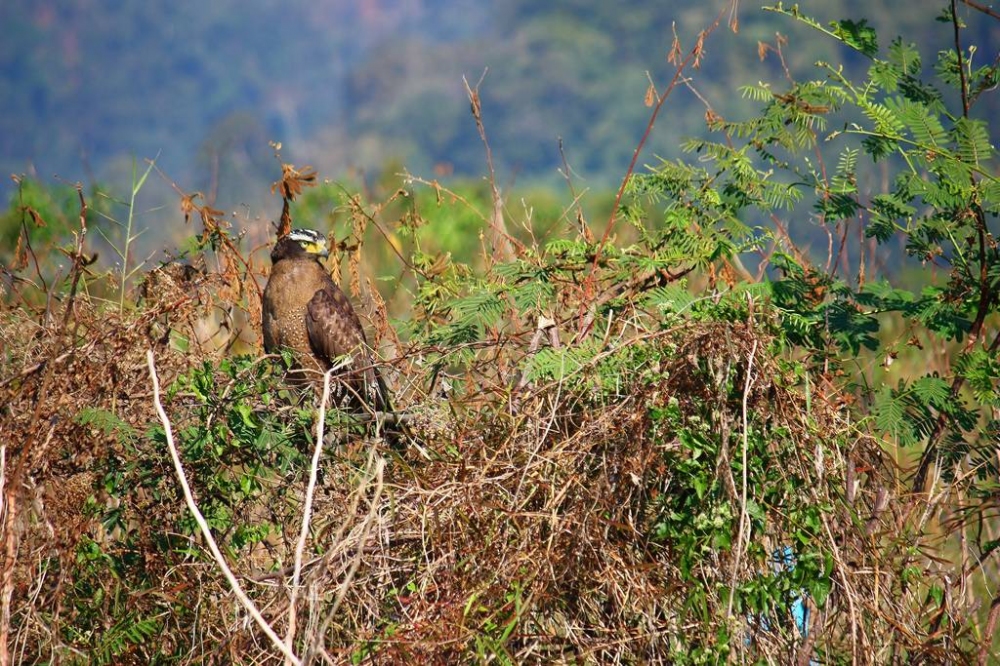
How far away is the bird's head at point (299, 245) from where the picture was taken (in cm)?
615

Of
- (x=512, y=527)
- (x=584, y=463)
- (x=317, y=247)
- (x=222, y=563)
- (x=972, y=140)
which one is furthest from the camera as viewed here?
(x=317, y=247)

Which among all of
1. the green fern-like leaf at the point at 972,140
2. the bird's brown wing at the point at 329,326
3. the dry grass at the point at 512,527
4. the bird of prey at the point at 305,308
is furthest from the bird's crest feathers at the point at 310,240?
the green fern-like leaf at the point at 972,140

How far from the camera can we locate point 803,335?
4.06 meters

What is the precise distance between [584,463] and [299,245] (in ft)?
9.88

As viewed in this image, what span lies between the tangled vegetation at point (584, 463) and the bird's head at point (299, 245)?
1537 millimetres

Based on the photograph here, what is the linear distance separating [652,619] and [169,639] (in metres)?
1.69

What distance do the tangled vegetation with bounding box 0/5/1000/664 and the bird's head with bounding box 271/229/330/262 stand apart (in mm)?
1537

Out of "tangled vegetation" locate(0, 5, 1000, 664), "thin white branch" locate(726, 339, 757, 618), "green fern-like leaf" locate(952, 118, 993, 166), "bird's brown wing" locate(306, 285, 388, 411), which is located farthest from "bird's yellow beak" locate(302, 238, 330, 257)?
"green fern-like leaf" locate(952, 118, 993, 166)

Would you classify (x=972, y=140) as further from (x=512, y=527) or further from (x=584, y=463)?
(x=512, y=527)

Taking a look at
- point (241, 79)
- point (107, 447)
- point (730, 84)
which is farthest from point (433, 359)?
point (241, 79)

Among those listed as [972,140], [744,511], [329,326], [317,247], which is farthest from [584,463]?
[317,247]

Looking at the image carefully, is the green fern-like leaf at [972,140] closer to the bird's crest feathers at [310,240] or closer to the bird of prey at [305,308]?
the bird of prey at [305,308]

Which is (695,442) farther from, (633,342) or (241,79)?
(241,79)

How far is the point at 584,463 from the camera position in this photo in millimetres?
3719
